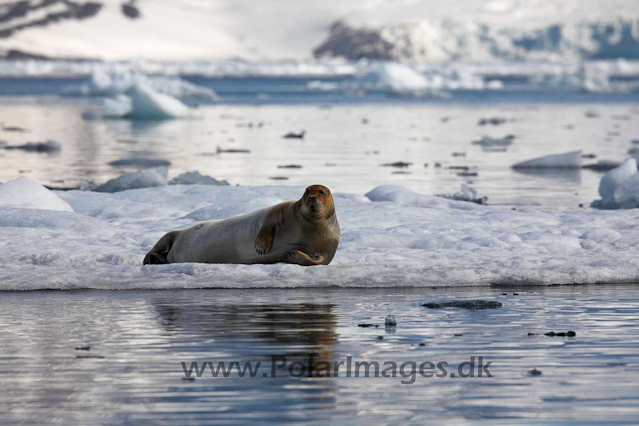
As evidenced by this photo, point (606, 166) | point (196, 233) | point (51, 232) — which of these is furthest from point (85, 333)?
point (606, 166)

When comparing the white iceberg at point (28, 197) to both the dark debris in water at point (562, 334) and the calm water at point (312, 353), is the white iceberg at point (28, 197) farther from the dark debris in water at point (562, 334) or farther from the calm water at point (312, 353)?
the dark debris in water at point (562, 334)

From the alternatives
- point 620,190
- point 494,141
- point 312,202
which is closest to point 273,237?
point 312,202

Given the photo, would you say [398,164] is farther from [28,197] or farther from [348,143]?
[28,197]

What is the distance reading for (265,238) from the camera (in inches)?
299

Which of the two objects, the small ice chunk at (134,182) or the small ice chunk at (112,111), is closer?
the small ice chunk at (134,182)

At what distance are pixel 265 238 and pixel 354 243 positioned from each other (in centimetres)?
170

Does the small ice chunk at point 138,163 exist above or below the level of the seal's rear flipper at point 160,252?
above

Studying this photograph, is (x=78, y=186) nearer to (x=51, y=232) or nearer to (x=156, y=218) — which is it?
(x=156, y=218)

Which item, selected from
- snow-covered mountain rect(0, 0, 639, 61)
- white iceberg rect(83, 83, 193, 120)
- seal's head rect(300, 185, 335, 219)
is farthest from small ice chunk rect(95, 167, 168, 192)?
snow-covered mountain rect(0, 0, 639, 61)

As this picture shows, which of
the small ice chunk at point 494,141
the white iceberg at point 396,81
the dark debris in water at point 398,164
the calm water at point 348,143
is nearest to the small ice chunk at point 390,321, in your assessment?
the calm water at point 348,143

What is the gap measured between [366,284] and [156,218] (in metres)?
3.55

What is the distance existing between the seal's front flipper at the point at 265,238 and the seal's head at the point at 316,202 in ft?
0.96

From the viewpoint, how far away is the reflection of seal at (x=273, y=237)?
7504mm

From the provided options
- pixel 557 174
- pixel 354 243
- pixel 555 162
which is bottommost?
pixel 354 243
